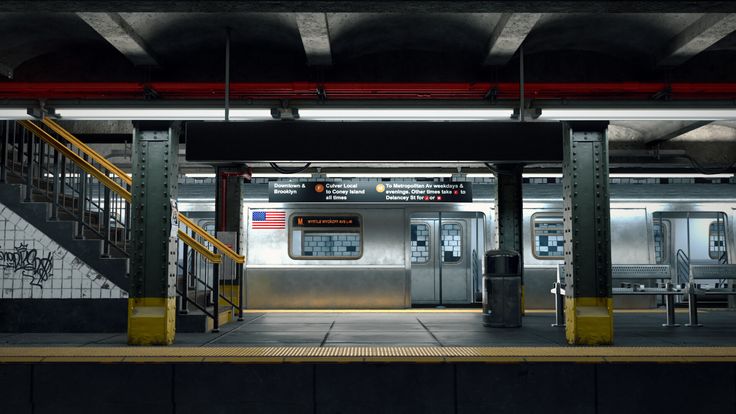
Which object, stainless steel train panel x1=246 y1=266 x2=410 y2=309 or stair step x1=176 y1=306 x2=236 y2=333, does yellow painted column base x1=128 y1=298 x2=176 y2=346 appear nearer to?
stair step x1=176 y1=306 x2=236 y2=333

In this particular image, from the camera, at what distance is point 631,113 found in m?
6.46

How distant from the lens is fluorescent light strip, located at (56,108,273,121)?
21.1 feet

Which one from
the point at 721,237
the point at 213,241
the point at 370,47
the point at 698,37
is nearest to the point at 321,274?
the point at 213,241

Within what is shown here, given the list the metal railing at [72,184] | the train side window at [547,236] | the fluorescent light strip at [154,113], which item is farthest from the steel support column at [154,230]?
the train side window at [547,236]

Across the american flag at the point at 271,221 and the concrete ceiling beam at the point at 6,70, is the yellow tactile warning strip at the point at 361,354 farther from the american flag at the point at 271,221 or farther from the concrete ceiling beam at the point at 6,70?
the american flag at the point at 271,221

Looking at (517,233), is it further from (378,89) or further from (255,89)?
(255,89)

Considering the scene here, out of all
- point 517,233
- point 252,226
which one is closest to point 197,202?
point 252,226

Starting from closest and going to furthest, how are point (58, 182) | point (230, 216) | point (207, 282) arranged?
1. point (58, 182)
2. point (207, 282)
3. point (230, 216)

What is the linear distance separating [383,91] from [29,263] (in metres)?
4.88

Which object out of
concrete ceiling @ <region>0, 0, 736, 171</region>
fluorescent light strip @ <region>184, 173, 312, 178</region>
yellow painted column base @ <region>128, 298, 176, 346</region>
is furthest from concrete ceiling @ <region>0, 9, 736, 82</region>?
fluorescent light strip @ <region>184, 173, 312, 178</region>

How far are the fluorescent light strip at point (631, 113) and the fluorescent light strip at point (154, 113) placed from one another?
121 inches

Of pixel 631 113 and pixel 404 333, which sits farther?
pixel 404 333

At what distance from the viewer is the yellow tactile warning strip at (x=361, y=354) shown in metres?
5.36

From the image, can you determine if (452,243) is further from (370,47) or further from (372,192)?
(370,47)
